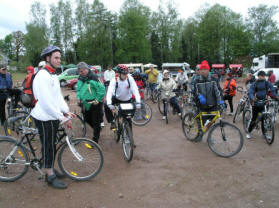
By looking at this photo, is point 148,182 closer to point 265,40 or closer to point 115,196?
point 115,196

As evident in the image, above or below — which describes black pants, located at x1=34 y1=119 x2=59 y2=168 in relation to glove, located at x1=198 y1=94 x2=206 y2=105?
below

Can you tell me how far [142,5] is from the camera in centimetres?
4575

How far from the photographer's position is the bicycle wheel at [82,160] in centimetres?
362

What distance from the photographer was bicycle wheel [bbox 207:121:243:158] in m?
4.48

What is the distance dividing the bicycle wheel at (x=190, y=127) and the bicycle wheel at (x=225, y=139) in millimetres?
687

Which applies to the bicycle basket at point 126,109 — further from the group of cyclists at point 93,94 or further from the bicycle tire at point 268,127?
the bicycle tire at point 268,127

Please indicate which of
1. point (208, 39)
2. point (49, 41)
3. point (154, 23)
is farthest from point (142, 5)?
point (49, 41)

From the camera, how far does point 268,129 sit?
5.39 meters

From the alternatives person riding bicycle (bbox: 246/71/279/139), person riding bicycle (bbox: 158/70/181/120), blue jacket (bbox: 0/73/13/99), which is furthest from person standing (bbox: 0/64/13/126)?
person riding bicycle (bbox: 246/71/279/139)

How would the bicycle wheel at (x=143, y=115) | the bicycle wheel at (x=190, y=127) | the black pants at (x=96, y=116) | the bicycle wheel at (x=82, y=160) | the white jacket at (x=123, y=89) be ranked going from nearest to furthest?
the bicycle wheel at (x=82, y=160) → the white jacket at (x=123, y=89) → the black pants at (x=96, y=116) → the bicycle wheel at (x=190, y=127) → the bicycle wheel at (x=143, y=115)

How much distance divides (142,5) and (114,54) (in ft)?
36.4

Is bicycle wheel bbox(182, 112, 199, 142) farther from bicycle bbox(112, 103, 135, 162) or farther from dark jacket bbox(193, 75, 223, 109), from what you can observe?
bicycle bbox(112, 103, 135, 162)

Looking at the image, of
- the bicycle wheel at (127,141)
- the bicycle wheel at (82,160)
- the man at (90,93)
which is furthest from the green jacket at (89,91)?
the bicycle wheel at (82,160)

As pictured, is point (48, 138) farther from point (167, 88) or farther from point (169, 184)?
point (167, 88)
